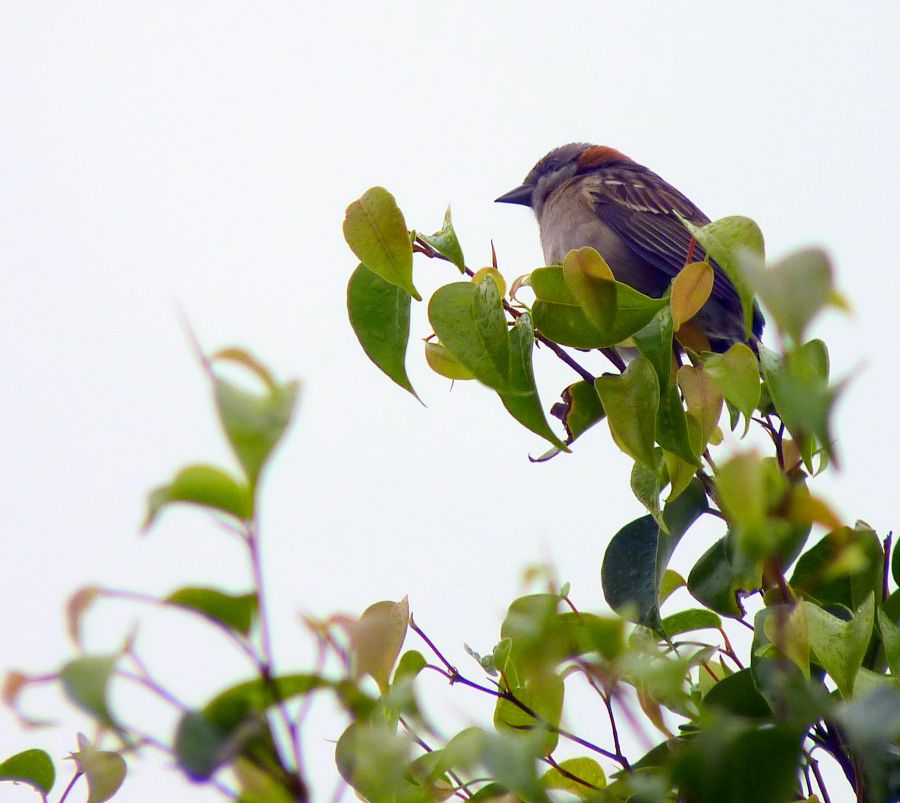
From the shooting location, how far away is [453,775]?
154 cm

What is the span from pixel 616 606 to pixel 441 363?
511mm

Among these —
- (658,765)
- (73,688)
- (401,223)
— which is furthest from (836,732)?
(73,688)

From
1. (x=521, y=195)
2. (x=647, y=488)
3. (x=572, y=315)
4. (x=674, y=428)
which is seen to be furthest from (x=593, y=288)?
(x=521, y=195)

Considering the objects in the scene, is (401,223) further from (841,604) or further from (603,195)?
(603,195)

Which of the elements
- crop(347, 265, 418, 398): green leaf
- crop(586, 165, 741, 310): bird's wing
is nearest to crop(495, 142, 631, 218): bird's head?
crop(586, 165, 741, 310): bird's wing

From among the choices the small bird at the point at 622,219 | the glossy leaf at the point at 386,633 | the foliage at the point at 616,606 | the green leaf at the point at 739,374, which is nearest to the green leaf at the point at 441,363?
the foliage at the point at 616,606

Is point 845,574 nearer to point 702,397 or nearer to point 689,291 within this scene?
point 702,397

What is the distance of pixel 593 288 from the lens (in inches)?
58.4

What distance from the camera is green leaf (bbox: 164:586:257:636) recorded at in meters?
0.77

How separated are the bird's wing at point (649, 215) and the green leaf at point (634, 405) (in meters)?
2.71

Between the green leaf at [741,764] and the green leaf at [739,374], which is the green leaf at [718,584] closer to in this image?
the green leaf at [739,374]

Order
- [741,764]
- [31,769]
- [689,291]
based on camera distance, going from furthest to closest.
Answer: [689,291] < [31,769] < [741,764]

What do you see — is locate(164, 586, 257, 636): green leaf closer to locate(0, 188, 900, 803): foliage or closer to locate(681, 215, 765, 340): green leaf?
locate(0, 188, 900, 803): foliage

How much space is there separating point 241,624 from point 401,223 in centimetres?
87
